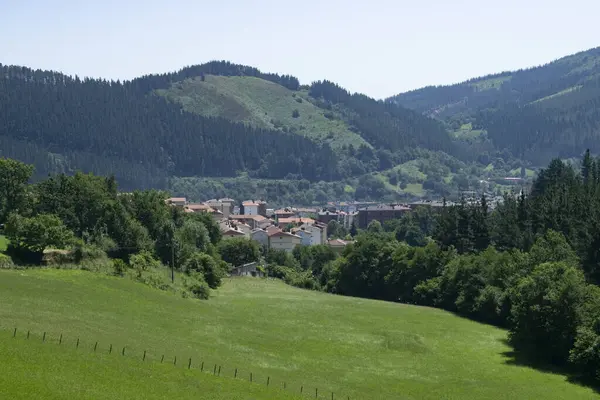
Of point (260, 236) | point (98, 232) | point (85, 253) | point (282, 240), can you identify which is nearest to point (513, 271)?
point (85, 253)

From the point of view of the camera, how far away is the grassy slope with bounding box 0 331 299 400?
126 feet

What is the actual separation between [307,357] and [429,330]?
21.8 metres

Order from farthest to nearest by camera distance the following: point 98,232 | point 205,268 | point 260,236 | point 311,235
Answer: point 311,235
point 260,236
point 205,268
point 98,232

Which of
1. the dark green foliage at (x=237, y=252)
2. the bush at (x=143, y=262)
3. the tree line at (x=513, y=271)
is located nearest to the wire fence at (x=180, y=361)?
the tree line at (x=513, y=271)

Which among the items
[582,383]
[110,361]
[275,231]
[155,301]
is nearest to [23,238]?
[155,301]

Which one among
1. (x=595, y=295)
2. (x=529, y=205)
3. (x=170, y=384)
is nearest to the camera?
(x=170, y=384)

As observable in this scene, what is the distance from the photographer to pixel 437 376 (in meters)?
63.9

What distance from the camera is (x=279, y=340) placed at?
7075 cm

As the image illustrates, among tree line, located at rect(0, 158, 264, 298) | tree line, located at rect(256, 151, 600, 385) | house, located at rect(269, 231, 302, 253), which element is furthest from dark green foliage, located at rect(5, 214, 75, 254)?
house, located at rect(269, 231, 302, 253)

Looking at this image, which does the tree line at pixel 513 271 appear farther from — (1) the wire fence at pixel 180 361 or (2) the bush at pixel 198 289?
(2) the bush at pixel 198 289

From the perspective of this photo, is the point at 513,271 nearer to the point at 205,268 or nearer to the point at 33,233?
the point at 205,268

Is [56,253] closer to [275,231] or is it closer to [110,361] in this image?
[110,361]

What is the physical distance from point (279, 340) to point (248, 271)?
6759 cm

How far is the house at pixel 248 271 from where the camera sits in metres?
135
